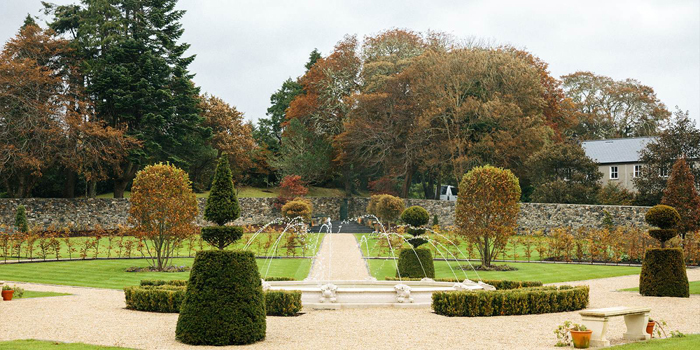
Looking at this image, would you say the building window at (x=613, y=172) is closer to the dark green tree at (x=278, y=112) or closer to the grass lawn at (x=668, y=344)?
the dark green tree at (x=278, y=112)

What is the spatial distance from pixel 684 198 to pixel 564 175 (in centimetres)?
1319

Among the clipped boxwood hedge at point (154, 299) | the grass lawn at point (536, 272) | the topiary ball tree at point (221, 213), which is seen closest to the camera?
the topiary ball tree at point (221, 213)

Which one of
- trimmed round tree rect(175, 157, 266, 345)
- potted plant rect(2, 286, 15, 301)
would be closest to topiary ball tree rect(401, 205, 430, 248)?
trimmed round tree rect(175, 157, 266, 345)

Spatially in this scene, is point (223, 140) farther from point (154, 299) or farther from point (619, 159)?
point (154, 299)

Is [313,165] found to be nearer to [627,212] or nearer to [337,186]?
[337,186]

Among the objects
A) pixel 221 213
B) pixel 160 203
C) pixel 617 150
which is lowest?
pixel 221 213

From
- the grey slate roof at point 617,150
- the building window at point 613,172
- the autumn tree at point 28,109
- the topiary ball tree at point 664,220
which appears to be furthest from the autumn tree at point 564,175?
the autumn tree at point 28,109

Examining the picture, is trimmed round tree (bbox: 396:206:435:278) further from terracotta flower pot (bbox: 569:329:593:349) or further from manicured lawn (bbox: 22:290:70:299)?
manicured lawn (bbox: 22:290:70:299)

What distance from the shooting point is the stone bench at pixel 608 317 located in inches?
370

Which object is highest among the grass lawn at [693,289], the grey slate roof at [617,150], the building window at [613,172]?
the grey slate roof at [617,150]

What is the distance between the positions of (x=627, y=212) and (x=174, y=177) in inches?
868

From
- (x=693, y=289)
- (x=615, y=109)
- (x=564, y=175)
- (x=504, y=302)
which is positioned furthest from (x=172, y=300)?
(x=615, y=109)

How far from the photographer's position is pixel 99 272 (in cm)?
2009

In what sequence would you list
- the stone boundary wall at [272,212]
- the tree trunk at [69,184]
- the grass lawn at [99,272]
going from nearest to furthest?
1. the grass lawn at [99,272]
2. the stone boundary wall at [272,212]
3. the tree trunk at [69,184]
